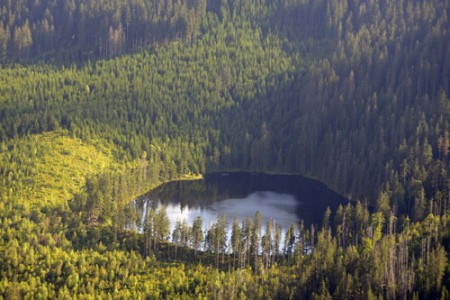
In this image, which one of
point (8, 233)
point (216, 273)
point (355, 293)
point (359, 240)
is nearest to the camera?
point (355, 293)

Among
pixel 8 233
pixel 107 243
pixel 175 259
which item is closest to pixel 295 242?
pixel 175 259

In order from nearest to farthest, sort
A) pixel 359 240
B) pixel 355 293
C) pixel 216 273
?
pixel 355 293
pixel 216 273
pixel 359 240

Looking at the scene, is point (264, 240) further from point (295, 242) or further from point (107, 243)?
point (107, 243)

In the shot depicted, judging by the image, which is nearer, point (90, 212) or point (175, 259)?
point (175, 259)

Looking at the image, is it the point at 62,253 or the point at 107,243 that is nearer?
the point at 62,253

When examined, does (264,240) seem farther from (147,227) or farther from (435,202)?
(435,202)

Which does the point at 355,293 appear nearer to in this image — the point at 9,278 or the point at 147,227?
the point at 147,227

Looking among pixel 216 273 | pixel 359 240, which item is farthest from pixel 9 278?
pixel 359 240

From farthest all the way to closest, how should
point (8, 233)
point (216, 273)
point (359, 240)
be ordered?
1. point (359, 240)
2. point (8, 233)
3. point (216, 273)

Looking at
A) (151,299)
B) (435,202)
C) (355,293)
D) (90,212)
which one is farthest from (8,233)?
(435,202)
